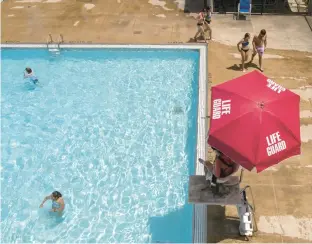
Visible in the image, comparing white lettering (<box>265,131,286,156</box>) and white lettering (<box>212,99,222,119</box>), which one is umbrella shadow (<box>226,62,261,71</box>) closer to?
white lettering (<box>212,99,222,119</box>)

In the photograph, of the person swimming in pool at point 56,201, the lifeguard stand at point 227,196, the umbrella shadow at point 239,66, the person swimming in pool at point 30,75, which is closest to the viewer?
the lifeguard stand at point 227,196

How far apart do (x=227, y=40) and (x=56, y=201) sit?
9852 mm

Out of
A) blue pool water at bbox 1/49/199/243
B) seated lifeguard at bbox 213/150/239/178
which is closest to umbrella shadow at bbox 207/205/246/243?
blue pool water at bbox 1/49/199/243

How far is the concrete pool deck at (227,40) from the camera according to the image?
9.40 m

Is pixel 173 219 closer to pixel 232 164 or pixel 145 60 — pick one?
pixel 232 164

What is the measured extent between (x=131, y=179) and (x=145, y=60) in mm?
6271

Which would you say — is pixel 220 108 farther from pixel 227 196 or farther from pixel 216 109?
pixel 227 196

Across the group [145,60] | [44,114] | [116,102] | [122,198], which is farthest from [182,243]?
[145,60]

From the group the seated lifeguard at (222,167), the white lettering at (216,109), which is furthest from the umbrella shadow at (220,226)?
the white lettering at (216,109)

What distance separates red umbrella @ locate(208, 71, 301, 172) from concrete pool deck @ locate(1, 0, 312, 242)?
2601 millimetres

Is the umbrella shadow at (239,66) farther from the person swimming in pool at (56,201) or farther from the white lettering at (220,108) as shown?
the person swimming in pool at (56,201)

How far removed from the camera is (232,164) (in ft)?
26.4

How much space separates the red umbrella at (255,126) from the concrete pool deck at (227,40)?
8.53 feet

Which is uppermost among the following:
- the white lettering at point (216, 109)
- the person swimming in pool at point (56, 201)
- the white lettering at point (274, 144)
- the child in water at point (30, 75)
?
the white lettering at point (216, 109)
